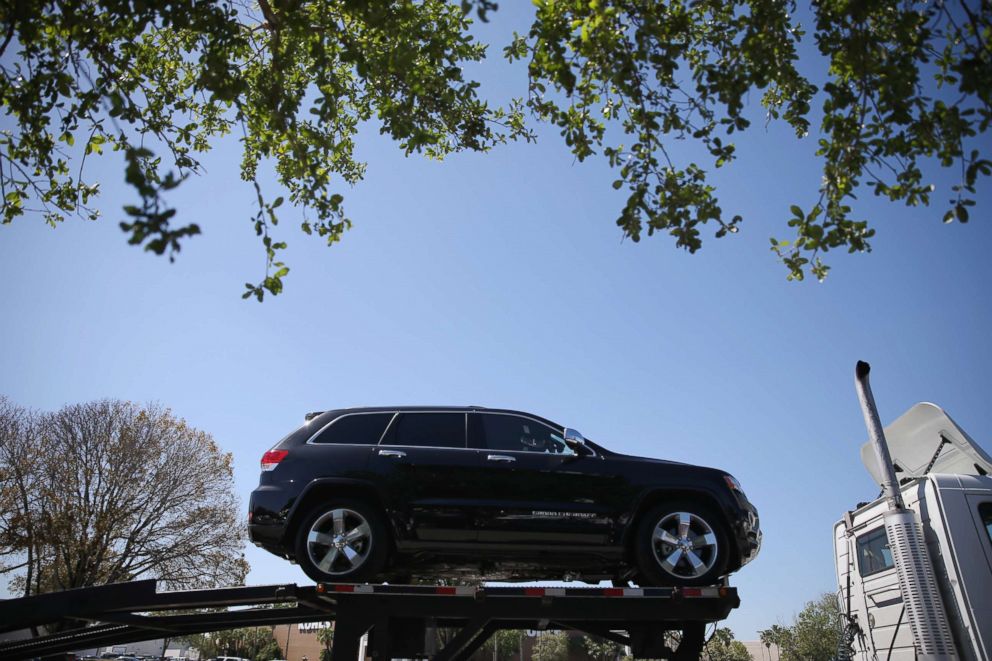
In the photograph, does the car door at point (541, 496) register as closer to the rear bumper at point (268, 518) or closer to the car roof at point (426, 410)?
the car roof at point (426, 410)

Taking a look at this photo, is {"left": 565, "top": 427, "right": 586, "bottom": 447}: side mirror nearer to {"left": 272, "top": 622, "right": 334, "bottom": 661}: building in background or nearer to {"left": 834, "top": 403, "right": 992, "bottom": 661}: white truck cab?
{"left": 834, "top": 403, "right": 992, "bottom": 661}: white truck cab

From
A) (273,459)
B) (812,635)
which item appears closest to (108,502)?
(273,459)

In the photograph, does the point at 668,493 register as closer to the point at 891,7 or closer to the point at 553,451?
the point at 553,451

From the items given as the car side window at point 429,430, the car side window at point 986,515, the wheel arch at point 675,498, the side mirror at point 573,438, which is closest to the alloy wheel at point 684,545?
the wheel arch at point 675,498

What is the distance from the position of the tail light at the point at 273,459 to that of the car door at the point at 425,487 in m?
0.81

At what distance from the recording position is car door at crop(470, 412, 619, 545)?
583 cm

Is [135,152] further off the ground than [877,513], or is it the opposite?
[135,152]

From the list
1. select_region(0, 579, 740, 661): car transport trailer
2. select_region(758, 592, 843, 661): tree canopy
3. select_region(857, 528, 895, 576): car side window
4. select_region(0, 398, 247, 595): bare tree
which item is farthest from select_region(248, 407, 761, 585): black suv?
select_region(758, 592, 843, 661): tree canopy

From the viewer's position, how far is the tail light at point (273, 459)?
6.07 metres

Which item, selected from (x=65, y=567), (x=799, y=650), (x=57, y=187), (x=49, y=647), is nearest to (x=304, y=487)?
(x=49, y=647)

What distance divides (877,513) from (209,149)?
9.52 metres

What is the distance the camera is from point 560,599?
18.1ft

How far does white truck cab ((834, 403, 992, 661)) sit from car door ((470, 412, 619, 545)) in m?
3.18

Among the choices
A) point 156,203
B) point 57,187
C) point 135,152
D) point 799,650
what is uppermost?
point 57,187
